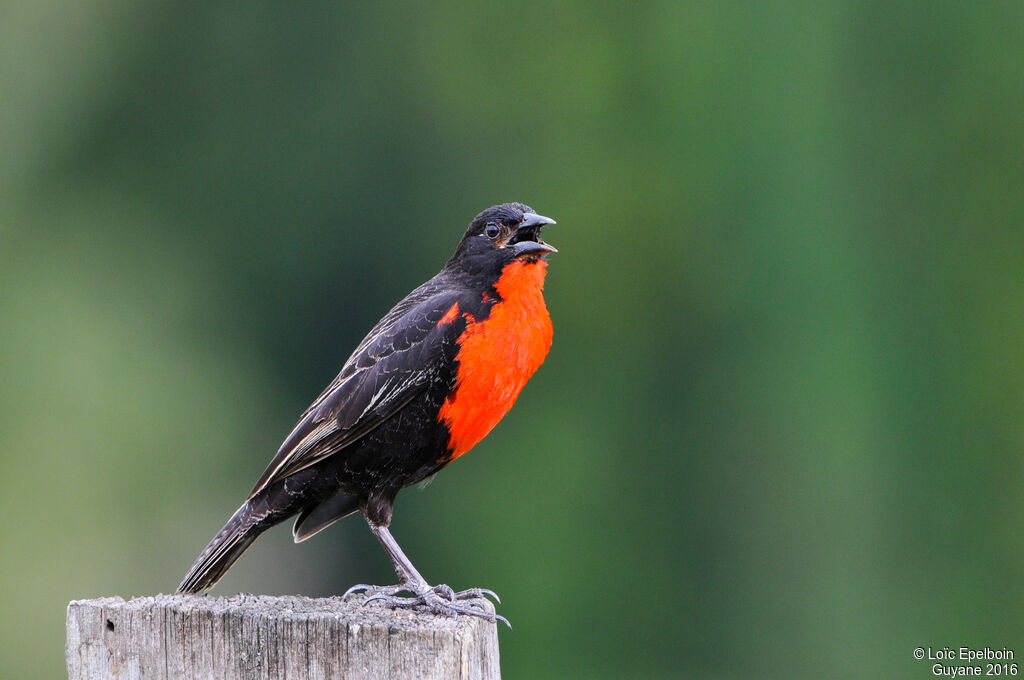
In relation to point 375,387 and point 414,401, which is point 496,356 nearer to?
point 414,401

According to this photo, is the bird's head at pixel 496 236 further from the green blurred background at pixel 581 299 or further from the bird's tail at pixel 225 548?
the green blurred background at pixel 581 299

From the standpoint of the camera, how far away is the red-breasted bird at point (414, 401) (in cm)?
496

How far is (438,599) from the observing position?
4609 mm

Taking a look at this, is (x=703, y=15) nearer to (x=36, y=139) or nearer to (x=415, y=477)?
(x=36, y=139)

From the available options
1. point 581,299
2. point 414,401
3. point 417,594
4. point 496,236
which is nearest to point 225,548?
point 417,594

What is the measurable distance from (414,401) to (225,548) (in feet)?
3.23

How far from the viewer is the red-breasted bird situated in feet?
16.3

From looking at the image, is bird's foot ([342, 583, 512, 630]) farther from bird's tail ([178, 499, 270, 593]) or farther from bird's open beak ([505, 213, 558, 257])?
bird's open beak ([505, 213, 558, 257])

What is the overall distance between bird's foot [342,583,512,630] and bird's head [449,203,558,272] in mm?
1359

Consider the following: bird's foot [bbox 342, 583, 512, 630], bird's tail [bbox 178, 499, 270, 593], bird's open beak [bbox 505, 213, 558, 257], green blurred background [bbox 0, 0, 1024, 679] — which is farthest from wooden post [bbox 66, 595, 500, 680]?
green blurred background [bbox 0, 0, 1024, 679]

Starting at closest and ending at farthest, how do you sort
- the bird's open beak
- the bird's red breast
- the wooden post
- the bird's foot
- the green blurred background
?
the wooden post
the bird's foot
the bird's red breast
the bird's open beak
the green blurred background

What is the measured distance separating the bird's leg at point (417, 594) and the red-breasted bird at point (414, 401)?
0.04ft

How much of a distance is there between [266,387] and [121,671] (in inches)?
569

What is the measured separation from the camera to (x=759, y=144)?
603 inches
